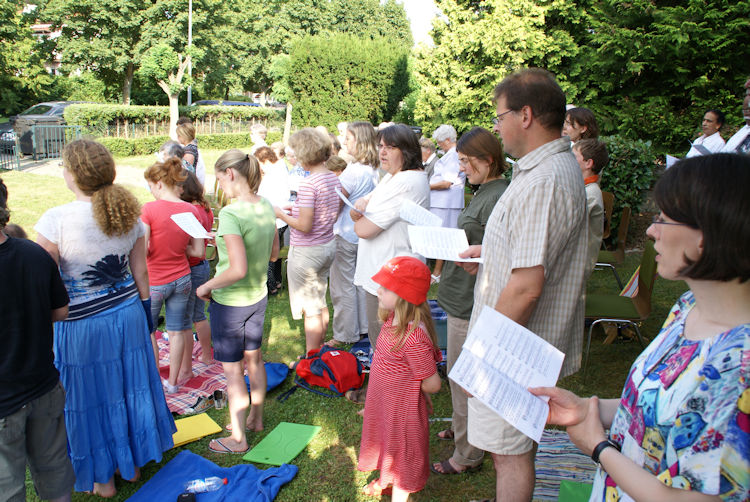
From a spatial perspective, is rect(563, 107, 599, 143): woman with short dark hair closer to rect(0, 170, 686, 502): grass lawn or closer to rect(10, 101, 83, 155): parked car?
rect(0, 170, 686, 502): grass lawn

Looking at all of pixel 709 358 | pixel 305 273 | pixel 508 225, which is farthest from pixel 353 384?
pixel 709 358

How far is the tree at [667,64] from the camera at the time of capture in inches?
375

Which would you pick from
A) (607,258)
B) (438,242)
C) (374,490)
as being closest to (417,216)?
(438,242)

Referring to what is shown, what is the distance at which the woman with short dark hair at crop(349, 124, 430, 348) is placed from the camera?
3.72 m

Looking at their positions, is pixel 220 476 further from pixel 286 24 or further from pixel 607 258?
pixel 286 24

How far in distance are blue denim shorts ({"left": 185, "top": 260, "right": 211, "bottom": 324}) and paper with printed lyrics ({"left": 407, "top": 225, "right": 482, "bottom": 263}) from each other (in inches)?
92.9

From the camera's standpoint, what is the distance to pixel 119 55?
104 feet

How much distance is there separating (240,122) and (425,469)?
93.0 feet

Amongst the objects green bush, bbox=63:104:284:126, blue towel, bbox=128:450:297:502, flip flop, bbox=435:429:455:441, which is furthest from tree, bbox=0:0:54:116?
flip flop, bbox=435:429:455:441

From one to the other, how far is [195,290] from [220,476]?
1764 mm

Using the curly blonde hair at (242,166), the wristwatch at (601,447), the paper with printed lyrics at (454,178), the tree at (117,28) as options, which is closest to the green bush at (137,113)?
the tree at (117,28)

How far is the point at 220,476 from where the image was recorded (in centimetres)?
326

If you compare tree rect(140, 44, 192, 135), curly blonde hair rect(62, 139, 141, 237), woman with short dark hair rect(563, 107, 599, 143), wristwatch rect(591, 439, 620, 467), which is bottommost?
wristwatch rect(591, 439, 620, 467)

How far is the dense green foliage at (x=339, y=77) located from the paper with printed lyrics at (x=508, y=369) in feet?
75.0
